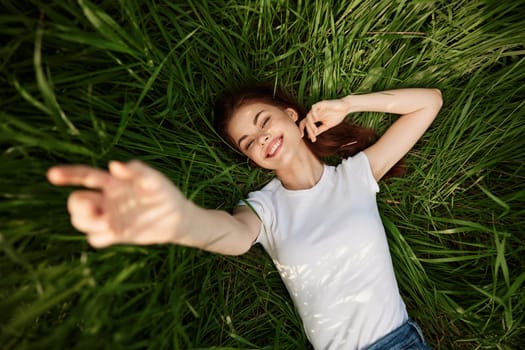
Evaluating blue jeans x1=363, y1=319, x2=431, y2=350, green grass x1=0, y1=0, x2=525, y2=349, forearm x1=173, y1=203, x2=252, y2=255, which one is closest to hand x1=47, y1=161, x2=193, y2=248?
forearm x1=173, y1=203, x2=252, y2=255

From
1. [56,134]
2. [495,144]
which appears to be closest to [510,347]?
[495,144]

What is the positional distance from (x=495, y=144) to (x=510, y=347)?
3.41 feet

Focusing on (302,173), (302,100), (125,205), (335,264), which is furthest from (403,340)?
(125,205)

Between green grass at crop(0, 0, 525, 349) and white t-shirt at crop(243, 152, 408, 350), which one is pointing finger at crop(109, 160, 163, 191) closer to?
green grass at crop(0, 0, 525, 349)

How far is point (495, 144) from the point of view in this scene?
196 centimetres

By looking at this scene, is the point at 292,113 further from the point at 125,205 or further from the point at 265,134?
the point at 125,205

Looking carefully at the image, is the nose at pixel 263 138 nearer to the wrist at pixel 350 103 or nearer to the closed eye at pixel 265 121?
the closed eye at pixel 265 121

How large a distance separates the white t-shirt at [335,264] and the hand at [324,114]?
0.30 meters

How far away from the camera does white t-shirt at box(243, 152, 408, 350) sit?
1618 millimetres

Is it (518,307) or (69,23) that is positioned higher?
(69,23)

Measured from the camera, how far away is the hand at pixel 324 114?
1.67 meters

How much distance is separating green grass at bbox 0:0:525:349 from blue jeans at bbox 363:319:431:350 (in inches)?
11.1

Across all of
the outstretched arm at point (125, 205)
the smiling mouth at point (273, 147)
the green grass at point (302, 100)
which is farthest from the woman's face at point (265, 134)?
the outstretched arm at point (125, 205)

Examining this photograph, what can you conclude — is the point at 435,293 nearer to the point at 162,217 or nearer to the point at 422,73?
the point at 422,73
